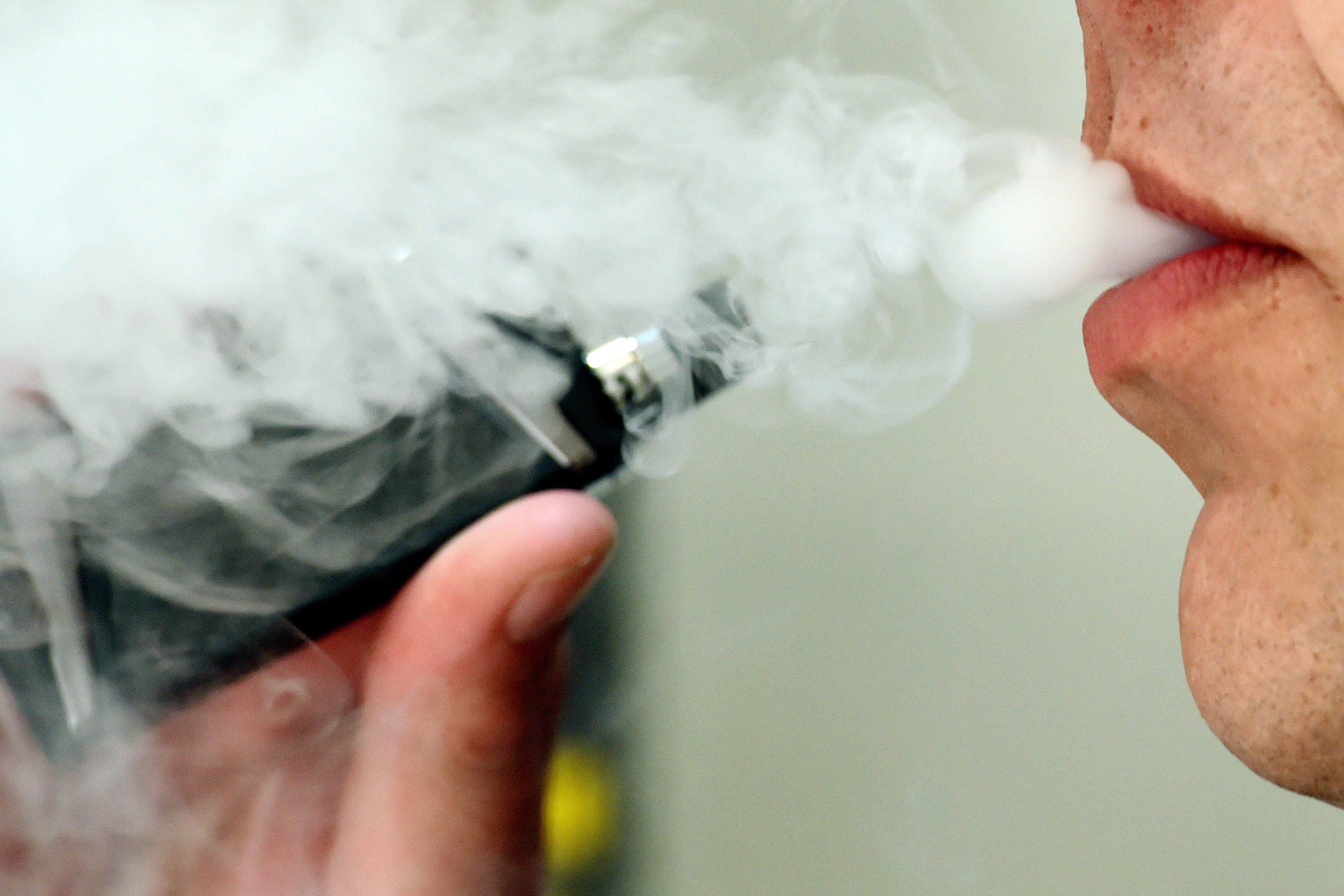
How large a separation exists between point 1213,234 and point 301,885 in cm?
61

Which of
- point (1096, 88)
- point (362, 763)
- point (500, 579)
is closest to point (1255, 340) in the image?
point (1096, 88)

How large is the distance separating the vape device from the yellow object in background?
48cm

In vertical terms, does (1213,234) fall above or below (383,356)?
above

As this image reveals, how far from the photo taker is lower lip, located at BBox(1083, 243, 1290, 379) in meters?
0.39

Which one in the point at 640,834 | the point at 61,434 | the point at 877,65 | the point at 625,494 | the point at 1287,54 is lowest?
the point at 640,834

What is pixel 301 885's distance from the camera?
582 mm

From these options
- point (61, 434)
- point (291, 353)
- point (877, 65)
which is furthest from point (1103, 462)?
point (61, 434)

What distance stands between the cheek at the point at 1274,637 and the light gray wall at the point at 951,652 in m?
0.40

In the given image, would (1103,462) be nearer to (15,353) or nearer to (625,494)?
(625,494)

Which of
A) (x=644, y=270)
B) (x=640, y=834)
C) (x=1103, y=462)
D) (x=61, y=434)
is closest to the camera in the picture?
(x=61, y=434)

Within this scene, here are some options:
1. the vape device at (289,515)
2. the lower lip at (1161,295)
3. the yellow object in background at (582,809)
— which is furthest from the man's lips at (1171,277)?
the yellow object in background at (582,809)

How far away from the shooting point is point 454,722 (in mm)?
585

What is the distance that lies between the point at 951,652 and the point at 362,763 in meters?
0.52

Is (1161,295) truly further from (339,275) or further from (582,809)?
(582,809)
